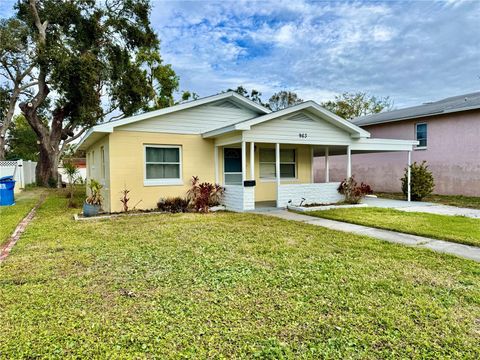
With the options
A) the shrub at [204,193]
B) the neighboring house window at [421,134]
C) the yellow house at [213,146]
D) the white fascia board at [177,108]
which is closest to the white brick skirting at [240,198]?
the yellow house at [213,146]

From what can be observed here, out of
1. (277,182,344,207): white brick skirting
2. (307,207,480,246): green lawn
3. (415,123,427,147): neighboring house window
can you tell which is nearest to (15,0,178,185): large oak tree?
(277,182,344,207): white brick skirting

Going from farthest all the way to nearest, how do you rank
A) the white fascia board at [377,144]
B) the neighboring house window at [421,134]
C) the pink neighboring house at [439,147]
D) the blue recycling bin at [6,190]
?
the neighboring house window at [421,134] → the pink neighboring house at [439,147] → the white fascia board at [377,144] → the blue recycling bin at [6,190]

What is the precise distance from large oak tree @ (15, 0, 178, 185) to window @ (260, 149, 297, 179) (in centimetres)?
1378

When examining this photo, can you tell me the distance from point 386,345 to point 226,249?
335cm

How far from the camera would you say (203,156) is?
38.8ft

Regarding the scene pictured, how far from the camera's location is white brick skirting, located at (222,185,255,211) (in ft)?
34.0

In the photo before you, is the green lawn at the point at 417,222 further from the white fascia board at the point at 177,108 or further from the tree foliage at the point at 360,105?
the tree foliage at the point at 360,105

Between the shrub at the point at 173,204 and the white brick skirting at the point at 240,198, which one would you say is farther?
the shrub at the point at 173,204

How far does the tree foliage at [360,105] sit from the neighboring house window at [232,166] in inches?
1072

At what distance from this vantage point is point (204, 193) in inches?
438

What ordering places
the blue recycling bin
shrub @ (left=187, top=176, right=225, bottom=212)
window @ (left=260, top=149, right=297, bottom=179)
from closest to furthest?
shrub @ (left=187, top=176, right=225, bottom=212)
the blue recycling bin
window @ (left=260, top=149, right=297, bottom=179)

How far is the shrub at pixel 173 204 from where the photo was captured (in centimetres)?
1073

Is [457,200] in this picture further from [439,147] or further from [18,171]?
[18,171]

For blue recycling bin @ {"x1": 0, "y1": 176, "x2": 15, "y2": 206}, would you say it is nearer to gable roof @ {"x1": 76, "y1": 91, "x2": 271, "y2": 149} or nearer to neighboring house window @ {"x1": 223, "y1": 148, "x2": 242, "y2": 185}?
gable roof @ {"x1": 76, "y1": 91, "x2": 271, "y2": 149}
